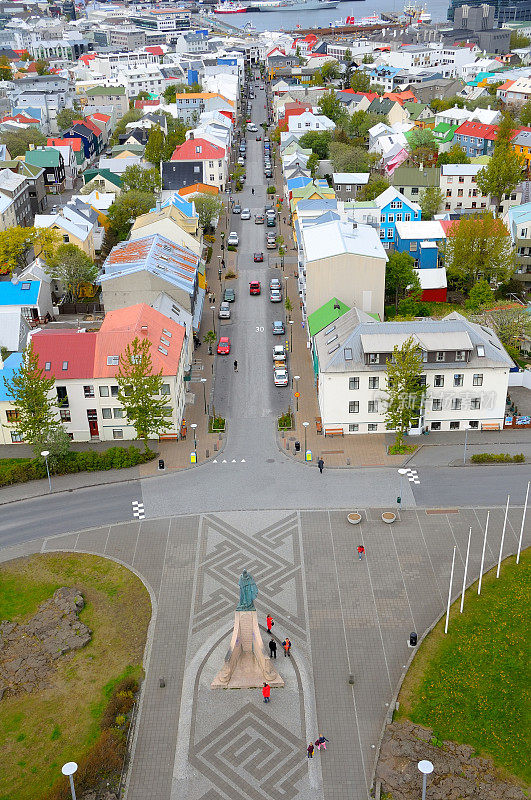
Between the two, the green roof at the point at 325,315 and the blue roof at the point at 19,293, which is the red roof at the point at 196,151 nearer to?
the blue roof at the point at 19,293

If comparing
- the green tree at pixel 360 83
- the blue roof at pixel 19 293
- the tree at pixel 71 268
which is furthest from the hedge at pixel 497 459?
the green tree at pixel 360 83

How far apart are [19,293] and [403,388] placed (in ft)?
134

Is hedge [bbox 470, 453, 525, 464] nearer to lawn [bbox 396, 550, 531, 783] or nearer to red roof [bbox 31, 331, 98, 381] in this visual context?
lawn [bbox 396, 550, 531, 783]

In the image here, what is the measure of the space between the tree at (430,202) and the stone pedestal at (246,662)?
239 feet

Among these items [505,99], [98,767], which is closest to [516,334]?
[98,767]

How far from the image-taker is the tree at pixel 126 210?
318 ft

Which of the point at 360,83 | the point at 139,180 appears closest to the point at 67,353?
the point at 139,180

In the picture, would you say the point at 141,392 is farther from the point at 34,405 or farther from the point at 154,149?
the point at 154,149

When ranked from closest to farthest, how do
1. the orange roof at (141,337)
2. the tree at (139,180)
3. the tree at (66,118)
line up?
the orange roof at (141,337) < the tree at (139,180) < the tree at (66,118)

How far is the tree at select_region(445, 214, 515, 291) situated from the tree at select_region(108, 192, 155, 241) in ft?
133

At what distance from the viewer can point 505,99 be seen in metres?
173

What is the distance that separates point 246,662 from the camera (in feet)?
120

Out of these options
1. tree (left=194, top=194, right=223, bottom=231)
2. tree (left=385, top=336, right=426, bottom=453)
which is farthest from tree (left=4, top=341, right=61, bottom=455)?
tree (left=194, top=194, right=223, bottom=231)

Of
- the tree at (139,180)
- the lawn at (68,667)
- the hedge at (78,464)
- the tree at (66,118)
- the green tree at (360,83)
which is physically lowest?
the lawn at (68,667)
